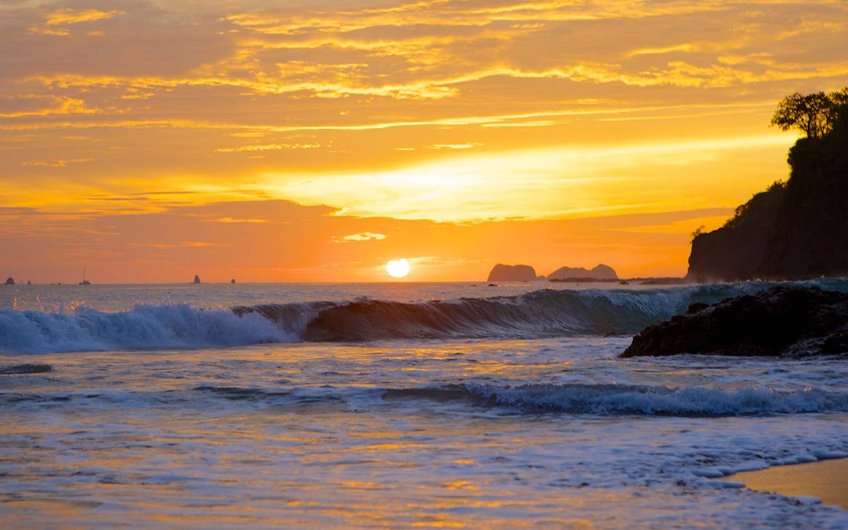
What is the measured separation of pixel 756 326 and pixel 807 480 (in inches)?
565

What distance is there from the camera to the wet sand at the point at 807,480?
9.25 m

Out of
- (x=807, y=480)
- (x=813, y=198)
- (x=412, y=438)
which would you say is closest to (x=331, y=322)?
(x=412, y=438)

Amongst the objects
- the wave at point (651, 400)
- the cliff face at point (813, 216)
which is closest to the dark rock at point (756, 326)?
the wave at point (651, 400)

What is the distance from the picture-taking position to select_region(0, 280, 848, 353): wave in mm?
31641

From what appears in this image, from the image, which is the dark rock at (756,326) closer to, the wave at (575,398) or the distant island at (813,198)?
the wave at (575,398)

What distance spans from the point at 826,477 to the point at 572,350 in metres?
17.4

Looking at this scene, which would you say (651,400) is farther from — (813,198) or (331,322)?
(813,198)

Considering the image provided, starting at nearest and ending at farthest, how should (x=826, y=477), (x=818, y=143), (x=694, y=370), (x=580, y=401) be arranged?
1. (x=826, y=477)
2. (x=580, y=401)
3. (x=694, y=370)
4. (x=818, y=143)

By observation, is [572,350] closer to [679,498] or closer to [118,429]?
[118,429]

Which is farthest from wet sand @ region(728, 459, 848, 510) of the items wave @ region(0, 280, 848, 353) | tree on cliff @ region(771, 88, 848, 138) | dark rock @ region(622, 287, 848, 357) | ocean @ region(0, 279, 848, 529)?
tree on cliff @ region(771, 88, 848, 138)

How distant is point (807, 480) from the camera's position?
9945 mm

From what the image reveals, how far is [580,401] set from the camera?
15.7 m

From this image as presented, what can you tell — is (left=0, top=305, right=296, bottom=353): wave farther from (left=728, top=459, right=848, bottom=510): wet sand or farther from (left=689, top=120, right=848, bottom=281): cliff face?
(left=689, top=120, right=848, bottom=281): cliff face

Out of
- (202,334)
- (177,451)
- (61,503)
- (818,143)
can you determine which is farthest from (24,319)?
(818,143)
